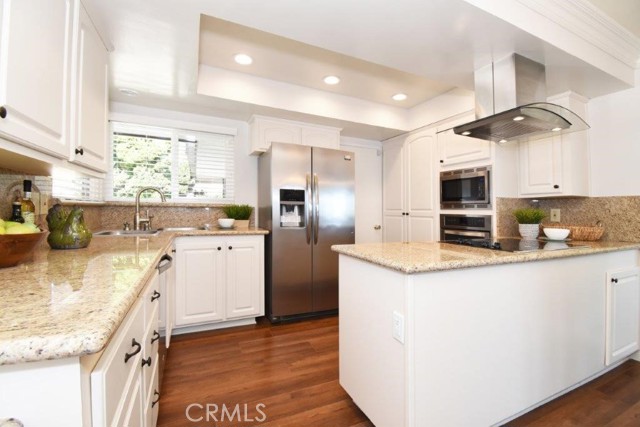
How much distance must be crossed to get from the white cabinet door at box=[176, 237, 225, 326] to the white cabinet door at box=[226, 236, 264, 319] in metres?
0.07

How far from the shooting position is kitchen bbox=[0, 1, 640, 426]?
1.55 meters

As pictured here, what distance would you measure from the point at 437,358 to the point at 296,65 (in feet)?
8.28

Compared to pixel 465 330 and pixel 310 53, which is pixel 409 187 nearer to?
pixel 310 53

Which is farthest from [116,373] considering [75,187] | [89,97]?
[75,187]

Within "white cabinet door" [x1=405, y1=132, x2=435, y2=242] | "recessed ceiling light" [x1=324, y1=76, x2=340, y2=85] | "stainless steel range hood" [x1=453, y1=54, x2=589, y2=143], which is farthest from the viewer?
"white cabinet door" [x1=405, y1=132, x2=435, y2=242]

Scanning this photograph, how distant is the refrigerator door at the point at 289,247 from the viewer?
9.30 ft

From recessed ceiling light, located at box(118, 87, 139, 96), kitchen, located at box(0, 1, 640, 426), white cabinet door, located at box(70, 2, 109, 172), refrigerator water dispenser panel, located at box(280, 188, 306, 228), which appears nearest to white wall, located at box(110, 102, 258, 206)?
kitchen, located at box(0, 1, 640, 426)

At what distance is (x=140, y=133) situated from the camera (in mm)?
2898

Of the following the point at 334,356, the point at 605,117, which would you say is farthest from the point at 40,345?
the point at 605,117

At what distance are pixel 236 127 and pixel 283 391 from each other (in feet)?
8.87

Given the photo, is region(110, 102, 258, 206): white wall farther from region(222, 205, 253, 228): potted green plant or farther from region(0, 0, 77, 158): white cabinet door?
region(0, 0, 77, 158): white cabinet door

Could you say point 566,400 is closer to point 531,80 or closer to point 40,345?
point 531,80

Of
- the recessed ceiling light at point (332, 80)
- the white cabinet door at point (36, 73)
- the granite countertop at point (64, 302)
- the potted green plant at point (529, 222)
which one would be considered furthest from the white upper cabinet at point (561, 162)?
the white cabinet door at point (36, 73)

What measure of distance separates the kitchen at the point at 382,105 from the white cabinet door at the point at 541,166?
72mm
